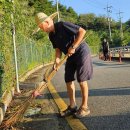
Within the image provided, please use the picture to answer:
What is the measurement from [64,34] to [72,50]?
324 mm

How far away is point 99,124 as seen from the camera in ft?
20.0

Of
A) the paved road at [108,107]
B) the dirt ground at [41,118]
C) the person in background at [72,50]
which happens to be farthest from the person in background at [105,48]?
the person in background at [72,50]

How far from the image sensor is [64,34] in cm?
682

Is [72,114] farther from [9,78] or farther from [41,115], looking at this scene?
[9,78]

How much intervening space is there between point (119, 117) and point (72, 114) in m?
0.92

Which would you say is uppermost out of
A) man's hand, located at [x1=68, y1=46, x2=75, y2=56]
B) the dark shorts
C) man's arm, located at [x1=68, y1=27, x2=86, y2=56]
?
man's arm, located at [x1=68, y1=27, x2=86, y2=56]

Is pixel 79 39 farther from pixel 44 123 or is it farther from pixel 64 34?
pixel 44 123

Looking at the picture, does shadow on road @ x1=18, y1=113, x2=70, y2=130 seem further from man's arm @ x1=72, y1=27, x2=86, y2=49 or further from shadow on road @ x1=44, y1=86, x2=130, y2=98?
shadow on road @ x1=44, y1=86, x2=130, y2=98

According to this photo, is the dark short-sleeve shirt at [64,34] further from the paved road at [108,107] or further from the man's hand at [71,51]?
the paved road at [108,107]

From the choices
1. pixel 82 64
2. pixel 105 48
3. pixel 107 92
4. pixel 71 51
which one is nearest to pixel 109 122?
pixel 82 64

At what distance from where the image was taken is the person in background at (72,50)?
669 cm

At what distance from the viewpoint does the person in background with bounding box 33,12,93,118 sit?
6691mm

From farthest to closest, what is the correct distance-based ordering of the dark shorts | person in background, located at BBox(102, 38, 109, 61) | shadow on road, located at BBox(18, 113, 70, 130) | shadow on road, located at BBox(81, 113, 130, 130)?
person in background, located at BBox(102, 38, 109, 61), the dark shorts, shadow on road, located at BBox(18, 113, 70, 130), shadow on road, located at BBox(81, 113, 130, 130)

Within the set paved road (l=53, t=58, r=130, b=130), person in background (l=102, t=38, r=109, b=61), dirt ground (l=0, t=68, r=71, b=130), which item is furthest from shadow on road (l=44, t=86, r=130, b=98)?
person in background (l=102, t=38, r=109, b=61)
